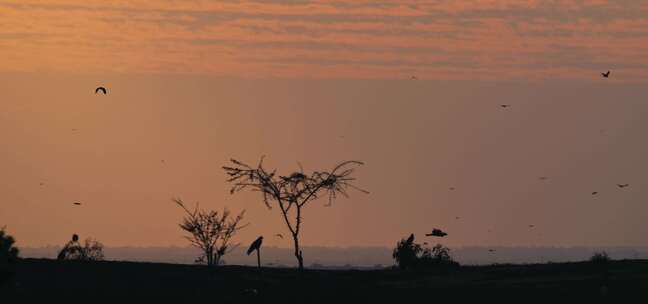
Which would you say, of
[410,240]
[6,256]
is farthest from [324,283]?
[410,240]

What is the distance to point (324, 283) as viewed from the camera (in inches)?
3465

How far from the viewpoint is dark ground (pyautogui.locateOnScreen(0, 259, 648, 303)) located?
77875 millimetres

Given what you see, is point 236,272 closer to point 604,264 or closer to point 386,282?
point 386,282

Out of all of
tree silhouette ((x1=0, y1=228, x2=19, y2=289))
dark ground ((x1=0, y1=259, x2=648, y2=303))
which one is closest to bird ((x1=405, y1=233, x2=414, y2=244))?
dark ground ((x1=0, y1=259, x2=648, y2=303))

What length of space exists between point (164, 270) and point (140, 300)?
51.1ft

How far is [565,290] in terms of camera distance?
258 feet

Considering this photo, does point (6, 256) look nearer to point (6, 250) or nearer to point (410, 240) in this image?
point (6, 250)

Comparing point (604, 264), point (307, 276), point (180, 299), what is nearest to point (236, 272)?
point (307, 276)

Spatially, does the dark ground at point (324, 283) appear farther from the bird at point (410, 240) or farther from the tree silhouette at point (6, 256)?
the bird at point (410, 240)

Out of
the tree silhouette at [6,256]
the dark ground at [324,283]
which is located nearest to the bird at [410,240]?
the dark ground at [324,283]

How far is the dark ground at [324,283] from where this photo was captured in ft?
255

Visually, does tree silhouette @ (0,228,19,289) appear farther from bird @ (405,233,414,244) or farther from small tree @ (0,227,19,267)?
bird @ (405,233,414,244)

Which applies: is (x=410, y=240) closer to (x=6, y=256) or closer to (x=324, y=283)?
(x=324, y=283)

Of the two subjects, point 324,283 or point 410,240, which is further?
point 410,240
